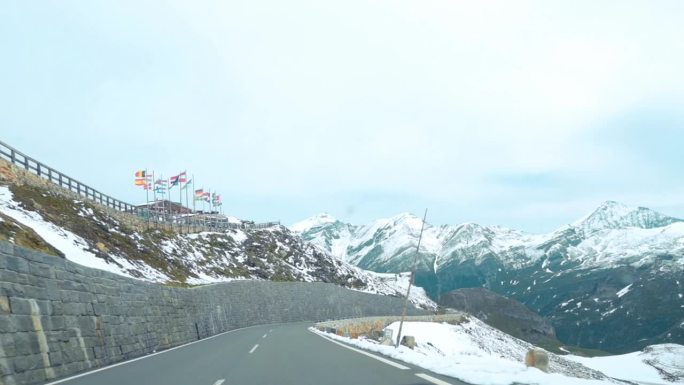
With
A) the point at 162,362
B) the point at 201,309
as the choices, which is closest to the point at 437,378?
the point at 162,362

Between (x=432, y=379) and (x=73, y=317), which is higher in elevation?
(x=73, y=317)

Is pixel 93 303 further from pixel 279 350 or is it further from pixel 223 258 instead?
pixel 223 258

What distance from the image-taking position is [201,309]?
29.1 m

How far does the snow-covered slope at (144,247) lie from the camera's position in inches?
1152

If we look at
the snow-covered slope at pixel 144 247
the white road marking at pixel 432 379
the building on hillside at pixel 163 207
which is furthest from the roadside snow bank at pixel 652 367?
the white road marking at pixel 432 379

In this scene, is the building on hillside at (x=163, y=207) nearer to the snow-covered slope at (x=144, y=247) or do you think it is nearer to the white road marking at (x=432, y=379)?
the snow-covered slope at (x=144, y=247)

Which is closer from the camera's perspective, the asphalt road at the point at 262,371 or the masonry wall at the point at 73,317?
the masonry wall at the point at 73,317

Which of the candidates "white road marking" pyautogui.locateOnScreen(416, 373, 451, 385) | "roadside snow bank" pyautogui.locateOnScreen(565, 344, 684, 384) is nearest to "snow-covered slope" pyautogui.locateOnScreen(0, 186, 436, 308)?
"white road marking" pyautogui.locateOnScreen(416, 373, 451, 385)

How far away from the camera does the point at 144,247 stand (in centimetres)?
4494

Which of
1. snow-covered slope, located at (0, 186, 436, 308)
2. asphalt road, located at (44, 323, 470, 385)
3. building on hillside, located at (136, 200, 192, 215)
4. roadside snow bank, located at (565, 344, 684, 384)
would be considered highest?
building on hillside, located at (136, 200, 192, 215)

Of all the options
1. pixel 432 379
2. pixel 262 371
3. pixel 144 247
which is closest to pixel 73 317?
pixel 262 371

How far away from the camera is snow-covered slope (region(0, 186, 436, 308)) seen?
29.2 m

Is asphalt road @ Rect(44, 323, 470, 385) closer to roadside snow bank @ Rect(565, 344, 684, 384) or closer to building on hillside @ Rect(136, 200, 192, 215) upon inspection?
building on hillside @ Rect(136, 200, 192, 215)

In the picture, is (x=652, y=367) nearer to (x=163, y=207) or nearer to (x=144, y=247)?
(x=144, y=247)
